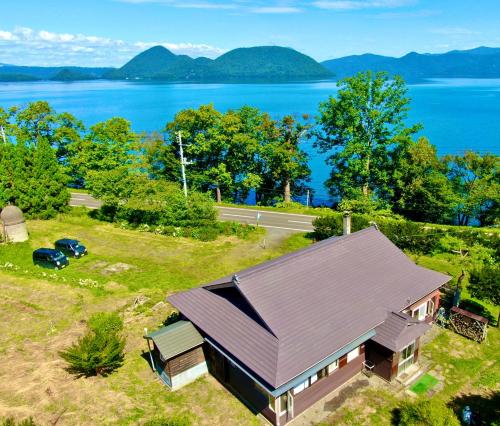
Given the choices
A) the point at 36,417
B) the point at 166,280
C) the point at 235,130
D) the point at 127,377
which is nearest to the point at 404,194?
the point at 235,130

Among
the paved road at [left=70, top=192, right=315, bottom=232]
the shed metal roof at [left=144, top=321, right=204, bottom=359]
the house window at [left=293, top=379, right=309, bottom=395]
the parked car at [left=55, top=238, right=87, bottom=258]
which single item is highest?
the shed metal roof at [left=144, top=321, right=204, bottom=359]

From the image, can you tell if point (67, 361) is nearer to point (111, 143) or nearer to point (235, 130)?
point (235, 130)

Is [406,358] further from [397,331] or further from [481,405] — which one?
[481,405]

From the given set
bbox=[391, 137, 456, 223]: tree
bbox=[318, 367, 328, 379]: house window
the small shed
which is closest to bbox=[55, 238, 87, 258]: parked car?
the small shed

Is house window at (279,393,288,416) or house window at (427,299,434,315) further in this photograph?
house window at (427,299,434,315)

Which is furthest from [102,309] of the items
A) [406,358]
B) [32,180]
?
[32,180]

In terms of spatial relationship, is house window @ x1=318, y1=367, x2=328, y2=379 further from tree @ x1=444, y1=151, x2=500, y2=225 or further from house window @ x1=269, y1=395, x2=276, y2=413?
tree @ x1=444, y1=151, x2=500, y2=225
